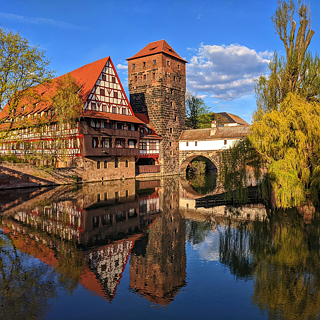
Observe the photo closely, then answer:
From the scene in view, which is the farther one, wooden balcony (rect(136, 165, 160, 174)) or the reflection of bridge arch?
the reflection of bridge arch

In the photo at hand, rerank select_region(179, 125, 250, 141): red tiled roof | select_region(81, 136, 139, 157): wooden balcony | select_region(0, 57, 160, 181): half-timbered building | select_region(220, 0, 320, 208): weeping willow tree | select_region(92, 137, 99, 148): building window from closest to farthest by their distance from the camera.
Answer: select_region(220, 0, 320, 208): weeping willow tree < select_region(81, 136, 139, 157): wooden balcony < select_region(0, 57, 160, 181): half-timbered building < select_region(92, 137, 99, 148): building window < select_region(179, 125, 250, 141): red tiled roof

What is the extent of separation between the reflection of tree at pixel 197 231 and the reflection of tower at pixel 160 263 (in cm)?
30

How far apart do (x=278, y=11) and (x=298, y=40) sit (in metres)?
2.73

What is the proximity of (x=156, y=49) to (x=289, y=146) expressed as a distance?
31259 mm

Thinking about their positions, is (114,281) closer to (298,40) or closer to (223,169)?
(223,169)

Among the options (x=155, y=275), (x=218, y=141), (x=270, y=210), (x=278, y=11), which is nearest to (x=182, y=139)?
(x=218, y=141)

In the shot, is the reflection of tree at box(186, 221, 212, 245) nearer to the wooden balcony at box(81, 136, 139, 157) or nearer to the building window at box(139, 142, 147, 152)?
the wooden balcony at box(81, 136, 139, 157)

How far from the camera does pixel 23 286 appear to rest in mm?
7875

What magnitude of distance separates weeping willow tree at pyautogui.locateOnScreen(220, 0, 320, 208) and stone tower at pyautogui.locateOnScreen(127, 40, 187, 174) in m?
23.3

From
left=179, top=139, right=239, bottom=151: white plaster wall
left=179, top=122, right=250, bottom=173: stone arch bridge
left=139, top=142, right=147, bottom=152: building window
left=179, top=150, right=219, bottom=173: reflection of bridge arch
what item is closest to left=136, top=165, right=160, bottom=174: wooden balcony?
left=139, top=142, right=147, bottom=152: building window

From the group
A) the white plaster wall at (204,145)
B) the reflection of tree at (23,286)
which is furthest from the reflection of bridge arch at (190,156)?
the reflection of tree at (23,286)

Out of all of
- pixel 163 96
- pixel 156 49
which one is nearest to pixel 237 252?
pixel 163 96

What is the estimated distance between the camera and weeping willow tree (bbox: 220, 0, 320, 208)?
1634 centimetres

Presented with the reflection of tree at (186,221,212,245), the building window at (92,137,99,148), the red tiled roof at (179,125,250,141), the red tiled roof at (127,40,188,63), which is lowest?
the reflection of tree at (186,221,212,245)
